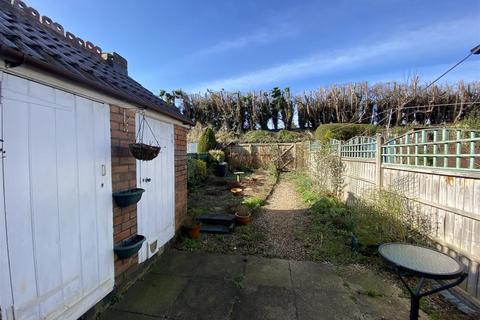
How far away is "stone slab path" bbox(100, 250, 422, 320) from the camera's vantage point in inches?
99.0

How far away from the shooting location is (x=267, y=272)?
3.43m

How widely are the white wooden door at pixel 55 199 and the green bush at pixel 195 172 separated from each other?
22.6 ft

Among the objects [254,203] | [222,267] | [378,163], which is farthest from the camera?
[254,203]

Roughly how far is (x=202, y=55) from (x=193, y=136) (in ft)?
27.8

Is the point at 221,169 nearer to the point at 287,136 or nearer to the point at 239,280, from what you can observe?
the point at 287,136

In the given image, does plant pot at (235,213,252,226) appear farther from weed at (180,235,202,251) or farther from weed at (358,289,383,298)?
weed at (358,289,383,298)

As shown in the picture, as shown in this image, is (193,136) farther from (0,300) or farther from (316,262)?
(0,300)

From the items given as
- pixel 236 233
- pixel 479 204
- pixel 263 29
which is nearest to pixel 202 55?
pixel 263 29

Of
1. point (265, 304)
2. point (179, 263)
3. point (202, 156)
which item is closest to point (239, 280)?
point (265, 304)

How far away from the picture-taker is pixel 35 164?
178cm

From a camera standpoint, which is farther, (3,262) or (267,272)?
(267,272)

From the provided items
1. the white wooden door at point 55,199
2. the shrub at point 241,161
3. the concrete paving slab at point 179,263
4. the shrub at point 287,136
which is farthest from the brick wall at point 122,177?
the shrub at point 287,136

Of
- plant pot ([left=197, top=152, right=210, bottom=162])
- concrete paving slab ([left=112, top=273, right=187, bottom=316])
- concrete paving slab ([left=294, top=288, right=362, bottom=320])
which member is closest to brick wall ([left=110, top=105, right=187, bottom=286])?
concrete paving slab ([left=112, top=273, right=187, bottom=316])

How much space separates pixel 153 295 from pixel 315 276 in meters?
2.16
